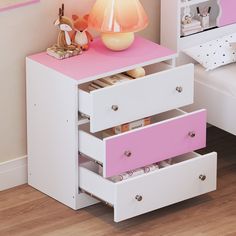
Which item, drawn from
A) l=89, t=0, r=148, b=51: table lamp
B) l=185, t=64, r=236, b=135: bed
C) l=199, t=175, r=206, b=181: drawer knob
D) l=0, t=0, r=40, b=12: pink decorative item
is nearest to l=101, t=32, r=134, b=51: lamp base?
l=89, t=0, r=148, b=51: table lamp

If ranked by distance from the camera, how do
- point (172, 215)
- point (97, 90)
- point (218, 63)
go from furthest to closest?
1. point (218, 63)
2. point (172, 215)
3. point (97, 90)

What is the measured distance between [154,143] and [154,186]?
0.16 metres

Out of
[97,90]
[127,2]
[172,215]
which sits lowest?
[172,215]

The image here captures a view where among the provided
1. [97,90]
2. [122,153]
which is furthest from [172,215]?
[97,90]

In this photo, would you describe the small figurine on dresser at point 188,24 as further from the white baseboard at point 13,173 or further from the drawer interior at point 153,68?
the white baseboard at point 13,173

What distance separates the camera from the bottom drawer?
11.3ft

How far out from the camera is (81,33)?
367cm

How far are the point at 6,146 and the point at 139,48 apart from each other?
65 cm

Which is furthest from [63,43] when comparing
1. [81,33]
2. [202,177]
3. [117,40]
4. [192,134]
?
[202,177]

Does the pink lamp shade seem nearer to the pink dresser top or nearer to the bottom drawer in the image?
the pink dresser top

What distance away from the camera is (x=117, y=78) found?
3574mm

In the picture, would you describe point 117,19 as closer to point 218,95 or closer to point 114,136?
point 114,136

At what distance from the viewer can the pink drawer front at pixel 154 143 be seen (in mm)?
3426

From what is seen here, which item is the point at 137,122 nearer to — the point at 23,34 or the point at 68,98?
the point at 68,98
